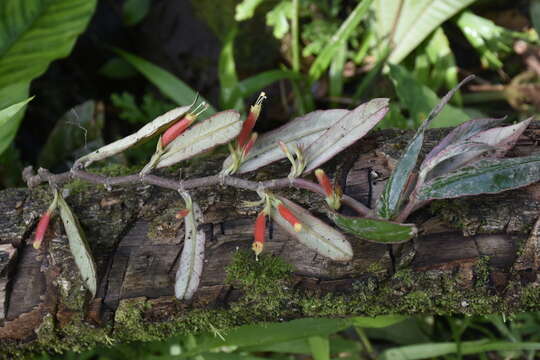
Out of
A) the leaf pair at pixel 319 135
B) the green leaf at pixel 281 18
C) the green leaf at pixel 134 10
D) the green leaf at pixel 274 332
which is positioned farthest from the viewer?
the green leaf at pixel 134 10

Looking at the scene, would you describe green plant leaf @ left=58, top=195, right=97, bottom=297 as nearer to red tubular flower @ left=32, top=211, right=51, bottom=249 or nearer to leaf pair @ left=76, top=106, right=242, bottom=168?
red tubular flower @ left=32, top=211, right=51, bottom=249

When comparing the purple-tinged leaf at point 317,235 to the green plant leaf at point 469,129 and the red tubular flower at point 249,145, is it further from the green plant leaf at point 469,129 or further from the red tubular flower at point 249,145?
the green plant leaf at point 469,129

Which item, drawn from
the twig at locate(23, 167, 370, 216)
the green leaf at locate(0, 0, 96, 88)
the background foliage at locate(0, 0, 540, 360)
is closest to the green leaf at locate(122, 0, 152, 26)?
the background foliage at locate(0, 0, 540, 360)

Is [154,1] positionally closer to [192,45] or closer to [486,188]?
[192,45]

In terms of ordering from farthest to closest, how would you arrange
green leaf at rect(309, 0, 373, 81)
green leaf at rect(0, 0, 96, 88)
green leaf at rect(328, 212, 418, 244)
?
green leaf at rect(309, 0, 373, 81)
green leaf at rect(0, 0, 96, 88)
green leaf at rect(328, 212, 418, 244)

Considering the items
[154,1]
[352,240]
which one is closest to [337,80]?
[154,1]

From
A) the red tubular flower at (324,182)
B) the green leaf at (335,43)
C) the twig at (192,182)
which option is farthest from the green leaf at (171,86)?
the red tubular flower at (324,182)
